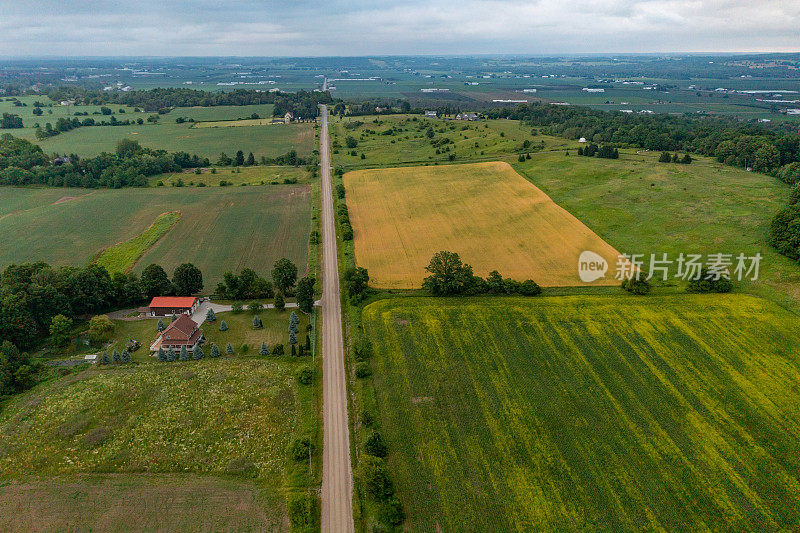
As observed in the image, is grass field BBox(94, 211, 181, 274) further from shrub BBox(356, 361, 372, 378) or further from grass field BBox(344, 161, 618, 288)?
shrub BBox(356, 361, 372, 378)

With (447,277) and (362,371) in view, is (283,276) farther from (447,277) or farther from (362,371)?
(447,277)

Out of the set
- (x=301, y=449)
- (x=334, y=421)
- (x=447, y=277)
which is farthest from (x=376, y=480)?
(x=447, y=277)

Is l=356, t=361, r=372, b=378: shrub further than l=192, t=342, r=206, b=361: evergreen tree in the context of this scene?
No

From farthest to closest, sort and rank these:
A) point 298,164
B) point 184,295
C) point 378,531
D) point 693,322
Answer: point 298,164 → point 184,295 → point 693,322 → point 378,531

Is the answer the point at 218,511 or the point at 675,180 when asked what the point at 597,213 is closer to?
the point at 675,180

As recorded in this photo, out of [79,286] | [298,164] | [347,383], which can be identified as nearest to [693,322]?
[347,383]

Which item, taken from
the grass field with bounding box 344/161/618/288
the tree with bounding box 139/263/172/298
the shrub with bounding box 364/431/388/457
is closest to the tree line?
the grass field with bounding box 344/161/618/288
